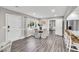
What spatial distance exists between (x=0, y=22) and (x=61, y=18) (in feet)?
16.6

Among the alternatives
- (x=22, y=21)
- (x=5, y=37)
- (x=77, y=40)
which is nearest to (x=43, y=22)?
(x=22, y=21)

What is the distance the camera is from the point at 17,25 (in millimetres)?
5812

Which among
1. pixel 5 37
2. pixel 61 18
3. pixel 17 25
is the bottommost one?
pixel 5 37
